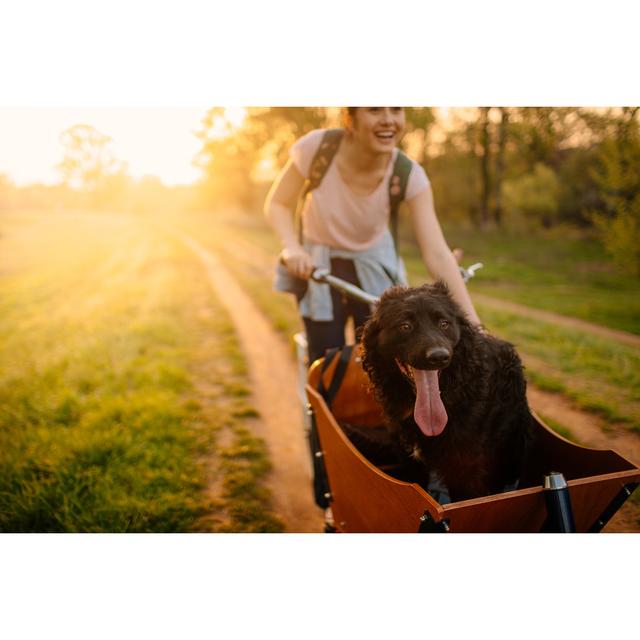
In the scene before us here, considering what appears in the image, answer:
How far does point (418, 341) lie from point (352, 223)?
98 centimetres

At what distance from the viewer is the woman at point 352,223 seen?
209cm

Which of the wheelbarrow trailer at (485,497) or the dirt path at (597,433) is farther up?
the wheelbarrow trailer at (485,497)

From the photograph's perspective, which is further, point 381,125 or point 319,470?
point 319,470

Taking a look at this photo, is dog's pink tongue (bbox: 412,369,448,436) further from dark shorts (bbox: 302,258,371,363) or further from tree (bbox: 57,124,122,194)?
tree (bbox: 57,124,122,194)

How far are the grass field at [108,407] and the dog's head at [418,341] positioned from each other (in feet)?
4.44

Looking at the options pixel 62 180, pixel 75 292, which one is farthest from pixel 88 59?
pixel 75 292

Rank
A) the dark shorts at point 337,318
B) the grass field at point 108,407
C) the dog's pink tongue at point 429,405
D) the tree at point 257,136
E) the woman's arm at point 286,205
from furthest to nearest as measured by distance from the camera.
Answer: the tree at point 257,136 → the grass field at point 108,407 → the dark shorts at point 337,318 → the woman's arm at point 286,205 → the dog's pink tongue at point 429,405

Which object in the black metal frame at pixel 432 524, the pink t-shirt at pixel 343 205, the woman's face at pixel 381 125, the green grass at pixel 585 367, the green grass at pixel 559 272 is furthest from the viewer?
the green grass at pixel 559 272

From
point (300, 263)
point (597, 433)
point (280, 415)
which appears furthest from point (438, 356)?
point (280, 415)

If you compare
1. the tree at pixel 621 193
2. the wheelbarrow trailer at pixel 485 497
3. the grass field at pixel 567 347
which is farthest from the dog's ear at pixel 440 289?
the tree at pixel 621 193

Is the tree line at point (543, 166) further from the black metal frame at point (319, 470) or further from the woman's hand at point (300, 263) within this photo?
the black metal frame at point (319, 470)

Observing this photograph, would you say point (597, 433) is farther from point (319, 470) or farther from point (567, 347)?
point (319, 470)

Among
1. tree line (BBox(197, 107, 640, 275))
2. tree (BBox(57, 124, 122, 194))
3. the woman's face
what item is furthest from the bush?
tree (BBox(57, 124, 122, 194))

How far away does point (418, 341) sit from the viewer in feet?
5.02
